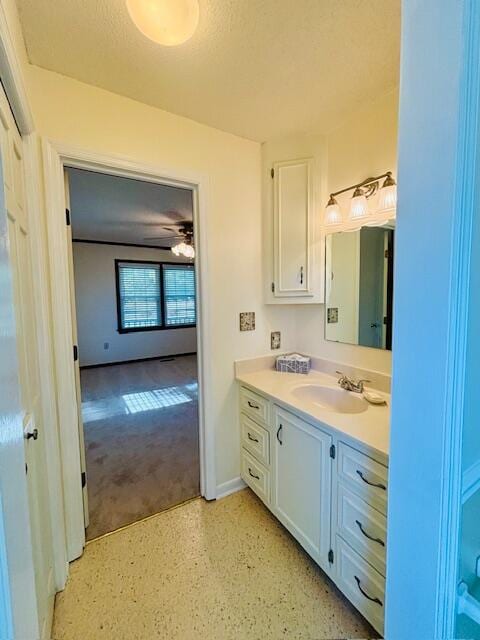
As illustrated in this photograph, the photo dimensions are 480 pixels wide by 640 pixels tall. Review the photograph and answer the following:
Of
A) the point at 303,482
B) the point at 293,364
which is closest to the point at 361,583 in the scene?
the point at 303,482

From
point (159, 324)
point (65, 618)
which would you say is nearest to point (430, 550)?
point (65, 618)

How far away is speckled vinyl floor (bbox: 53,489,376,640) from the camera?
4.18 feet

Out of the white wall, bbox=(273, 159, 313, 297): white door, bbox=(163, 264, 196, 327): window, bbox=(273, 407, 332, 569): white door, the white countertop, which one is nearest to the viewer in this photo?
the white countertop

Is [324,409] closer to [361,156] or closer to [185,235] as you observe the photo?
[361,156]

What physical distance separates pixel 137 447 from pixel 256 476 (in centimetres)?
139

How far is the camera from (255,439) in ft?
6.47

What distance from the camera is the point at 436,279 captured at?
62 centimetres

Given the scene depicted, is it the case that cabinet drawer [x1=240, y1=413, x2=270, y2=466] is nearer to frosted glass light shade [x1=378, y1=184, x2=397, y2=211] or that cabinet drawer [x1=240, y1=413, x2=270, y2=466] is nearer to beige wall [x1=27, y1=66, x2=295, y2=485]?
beige wall [x1=27, y1=66, x2=295, y2=485]

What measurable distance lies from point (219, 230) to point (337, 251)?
0.80m

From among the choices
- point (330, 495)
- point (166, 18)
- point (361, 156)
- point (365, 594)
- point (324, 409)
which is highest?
point (166, 18)

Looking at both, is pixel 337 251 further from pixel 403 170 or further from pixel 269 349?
pixel 403 170

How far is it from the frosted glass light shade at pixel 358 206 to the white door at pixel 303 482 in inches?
49.6

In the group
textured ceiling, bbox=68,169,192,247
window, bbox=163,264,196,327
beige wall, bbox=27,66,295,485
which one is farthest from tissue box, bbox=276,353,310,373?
window, bbox=163,264,196,327

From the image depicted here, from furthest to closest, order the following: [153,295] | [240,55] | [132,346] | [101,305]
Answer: [153,295] → [132,346] → [101,305] → [240,55]
